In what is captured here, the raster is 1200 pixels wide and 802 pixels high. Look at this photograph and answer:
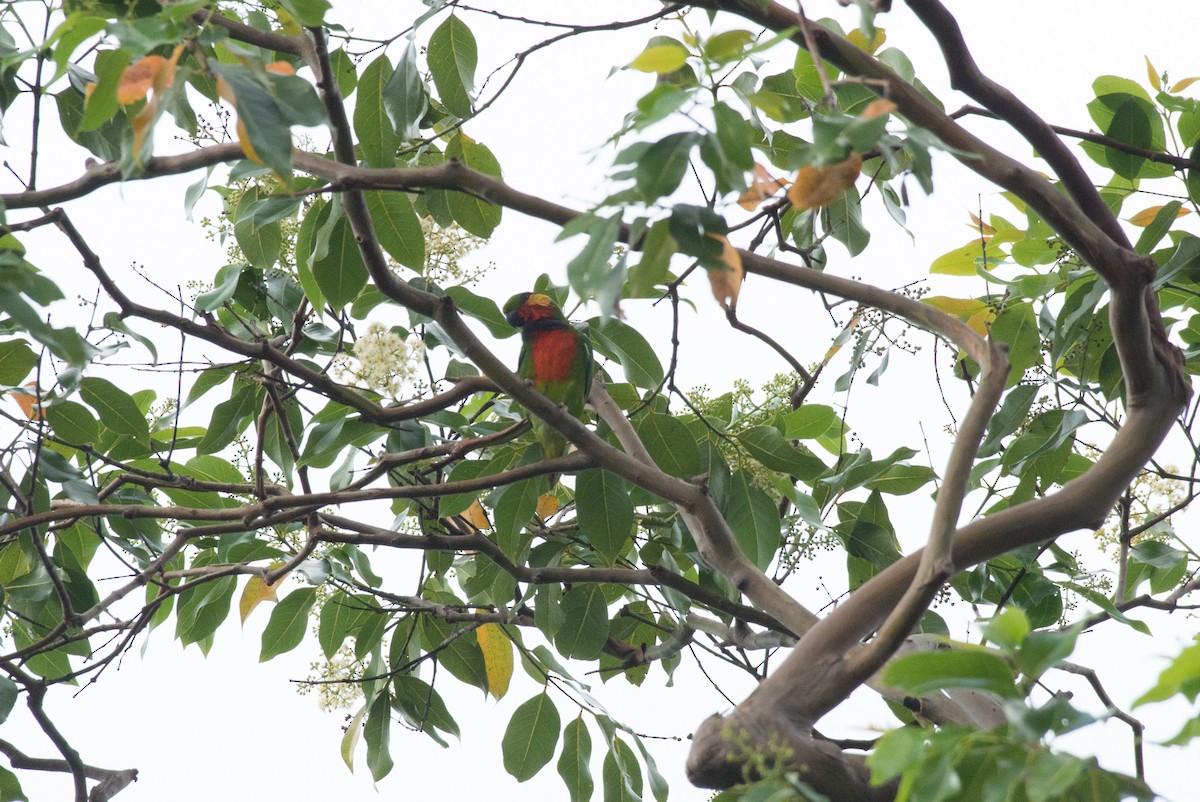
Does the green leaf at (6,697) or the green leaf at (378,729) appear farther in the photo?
the green leaf at (378,729)

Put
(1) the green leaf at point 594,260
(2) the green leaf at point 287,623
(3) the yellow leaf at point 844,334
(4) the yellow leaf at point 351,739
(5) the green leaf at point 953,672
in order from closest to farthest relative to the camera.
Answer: (5) the green leaf at point 953,672 → (1) the green leaf at point 594,260 → (3) the yellow leaf at point 844,334 → (2) the green leaf at point 287,623 → (4) the yellow leaf at point 351,739

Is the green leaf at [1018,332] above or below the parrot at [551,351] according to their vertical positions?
below

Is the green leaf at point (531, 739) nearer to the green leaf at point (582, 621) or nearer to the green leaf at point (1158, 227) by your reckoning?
the green leaf at point (582, 621)

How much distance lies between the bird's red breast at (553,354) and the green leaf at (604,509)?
30cm

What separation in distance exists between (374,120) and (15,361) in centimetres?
59

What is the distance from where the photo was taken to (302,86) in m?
0.85

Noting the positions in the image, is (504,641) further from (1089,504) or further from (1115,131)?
(1115,131)

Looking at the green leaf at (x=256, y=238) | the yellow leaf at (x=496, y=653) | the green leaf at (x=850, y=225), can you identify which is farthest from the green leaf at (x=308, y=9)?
the yellow leaf at (x=496, y=653)

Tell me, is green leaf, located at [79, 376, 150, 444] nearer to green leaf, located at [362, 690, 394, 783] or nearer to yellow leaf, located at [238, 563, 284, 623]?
yellow leaf, located at [238, 563, 284, 623]

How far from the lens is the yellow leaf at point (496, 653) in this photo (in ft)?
6.26

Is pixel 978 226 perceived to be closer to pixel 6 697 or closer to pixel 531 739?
pixel 531 739

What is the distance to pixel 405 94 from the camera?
130 centimetres

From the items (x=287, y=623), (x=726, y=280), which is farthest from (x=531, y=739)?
(x=726, y=280)

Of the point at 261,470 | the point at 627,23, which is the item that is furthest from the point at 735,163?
the point at 261,470
